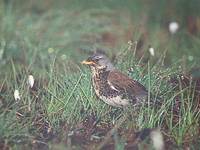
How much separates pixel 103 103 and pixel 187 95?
71cm

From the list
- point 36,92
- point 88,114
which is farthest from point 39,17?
point 88,114

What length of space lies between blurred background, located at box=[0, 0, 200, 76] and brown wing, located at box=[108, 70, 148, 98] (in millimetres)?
2985

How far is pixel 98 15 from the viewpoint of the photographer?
1008 centimetres

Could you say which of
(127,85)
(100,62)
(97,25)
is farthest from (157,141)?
(97,25)

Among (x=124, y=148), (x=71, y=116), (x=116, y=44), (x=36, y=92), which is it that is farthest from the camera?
(x=116, y=44)

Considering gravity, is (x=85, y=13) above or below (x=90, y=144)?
above

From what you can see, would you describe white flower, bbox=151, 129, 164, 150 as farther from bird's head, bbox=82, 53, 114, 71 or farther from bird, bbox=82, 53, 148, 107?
bird's head, bbox=82, 53, 114, 71

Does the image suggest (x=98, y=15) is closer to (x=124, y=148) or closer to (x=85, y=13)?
(x=85, y=13)

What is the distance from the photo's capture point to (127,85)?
545 centimetres

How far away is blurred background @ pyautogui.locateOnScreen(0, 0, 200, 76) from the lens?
884 centimetres

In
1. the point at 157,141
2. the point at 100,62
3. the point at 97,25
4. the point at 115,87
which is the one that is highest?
the point at 97,25

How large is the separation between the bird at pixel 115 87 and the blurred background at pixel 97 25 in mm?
2874

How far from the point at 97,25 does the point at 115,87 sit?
4284 millimetres

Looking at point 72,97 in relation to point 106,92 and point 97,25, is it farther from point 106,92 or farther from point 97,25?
point 97,25
